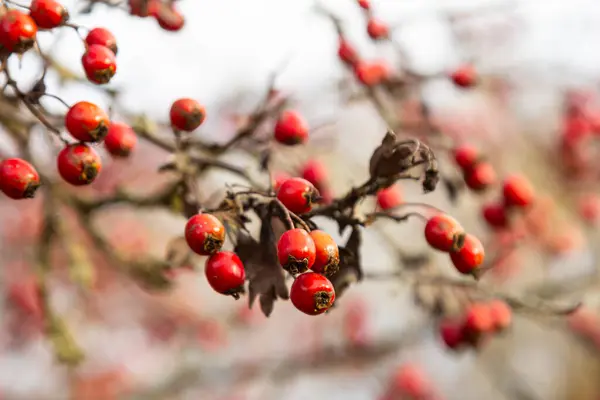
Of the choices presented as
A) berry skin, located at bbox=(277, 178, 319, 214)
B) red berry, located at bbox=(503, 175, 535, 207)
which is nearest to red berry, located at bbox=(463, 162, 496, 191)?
red berry, located at bbox=(503, 175, 535, 207)

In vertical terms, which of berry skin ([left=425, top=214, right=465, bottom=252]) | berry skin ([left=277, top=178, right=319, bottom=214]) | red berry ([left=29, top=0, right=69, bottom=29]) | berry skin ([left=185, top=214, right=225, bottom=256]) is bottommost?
berry skin ([left=425, top=214, right=465, bottom=252])

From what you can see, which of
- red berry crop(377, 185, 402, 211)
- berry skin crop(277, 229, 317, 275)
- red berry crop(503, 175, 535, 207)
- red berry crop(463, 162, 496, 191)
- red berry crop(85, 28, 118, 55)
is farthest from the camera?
red berry crop(503, 175, 535, 207)

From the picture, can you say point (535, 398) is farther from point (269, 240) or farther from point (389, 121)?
point (269, 240)

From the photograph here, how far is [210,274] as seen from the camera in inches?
62.5

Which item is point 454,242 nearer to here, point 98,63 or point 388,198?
point 388,198

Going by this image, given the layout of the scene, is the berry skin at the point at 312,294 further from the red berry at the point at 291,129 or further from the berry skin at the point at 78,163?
the red berry at the point at 291,129

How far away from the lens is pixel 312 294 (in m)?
1.52

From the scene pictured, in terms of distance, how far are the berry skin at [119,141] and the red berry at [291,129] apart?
1.80 feet

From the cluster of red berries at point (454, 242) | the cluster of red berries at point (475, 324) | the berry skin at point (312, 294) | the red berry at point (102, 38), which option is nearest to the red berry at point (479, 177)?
the cluster of red berries at point (475, 324)

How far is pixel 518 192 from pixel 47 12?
7.62ft

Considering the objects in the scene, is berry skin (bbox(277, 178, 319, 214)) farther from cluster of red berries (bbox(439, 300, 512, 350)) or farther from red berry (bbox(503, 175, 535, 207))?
cluster of red berries (bbox(439, 300, 512, 350))

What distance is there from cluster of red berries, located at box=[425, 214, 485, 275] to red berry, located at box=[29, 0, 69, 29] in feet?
4.26

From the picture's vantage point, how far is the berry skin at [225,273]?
1.59m

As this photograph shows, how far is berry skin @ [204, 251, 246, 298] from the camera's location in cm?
159
